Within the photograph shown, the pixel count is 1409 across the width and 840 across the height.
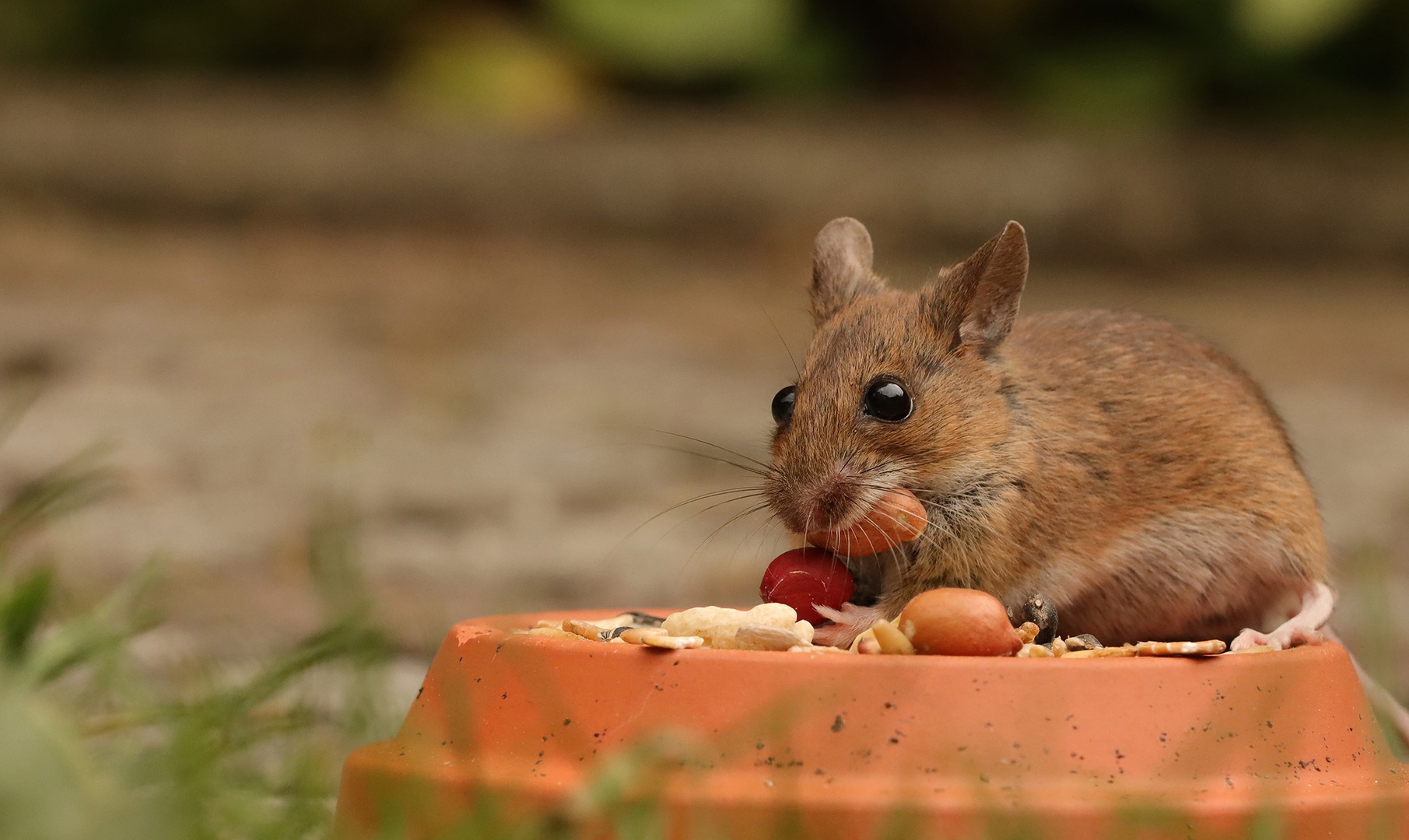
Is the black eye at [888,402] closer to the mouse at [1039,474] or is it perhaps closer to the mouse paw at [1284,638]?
the mouse at [1039,474]

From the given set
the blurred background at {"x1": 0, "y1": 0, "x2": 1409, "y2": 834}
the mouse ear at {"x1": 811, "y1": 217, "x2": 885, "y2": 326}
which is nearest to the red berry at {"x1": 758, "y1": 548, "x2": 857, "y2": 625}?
the mouse ear at {"x1": 811, "y1": 217, "x2": 885, "y2": 326}

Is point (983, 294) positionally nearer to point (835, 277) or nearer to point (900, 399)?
point (900, 399)

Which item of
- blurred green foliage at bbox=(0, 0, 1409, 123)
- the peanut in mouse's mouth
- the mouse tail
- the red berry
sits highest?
blurred green foliage at bbox=(0, 0, 1409, 123)

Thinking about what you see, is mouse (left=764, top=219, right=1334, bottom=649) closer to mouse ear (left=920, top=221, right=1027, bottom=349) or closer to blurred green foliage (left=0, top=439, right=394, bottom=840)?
mouse ear (left=920, top=221, right=1027, bottom=349)

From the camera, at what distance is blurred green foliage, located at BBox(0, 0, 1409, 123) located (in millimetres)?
8453

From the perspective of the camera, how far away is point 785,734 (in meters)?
1.95

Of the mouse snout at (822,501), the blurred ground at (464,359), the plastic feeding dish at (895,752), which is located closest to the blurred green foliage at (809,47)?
the blurred ground at (464,359)

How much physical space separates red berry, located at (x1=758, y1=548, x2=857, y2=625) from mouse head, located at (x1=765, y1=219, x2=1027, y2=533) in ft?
0.23

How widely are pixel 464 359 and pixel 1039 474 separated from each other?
457cm

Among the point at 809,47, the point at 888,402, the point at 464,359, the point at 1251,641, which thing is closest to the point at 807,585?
the point at 888,402

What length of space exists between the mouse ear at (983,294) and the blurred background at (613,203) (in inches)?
120

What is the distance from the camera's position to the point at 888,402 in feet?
8.52

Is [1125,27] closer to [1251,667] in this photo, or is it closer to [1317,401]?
[1317,401]

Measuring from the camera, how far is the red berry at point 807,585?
2.58m
